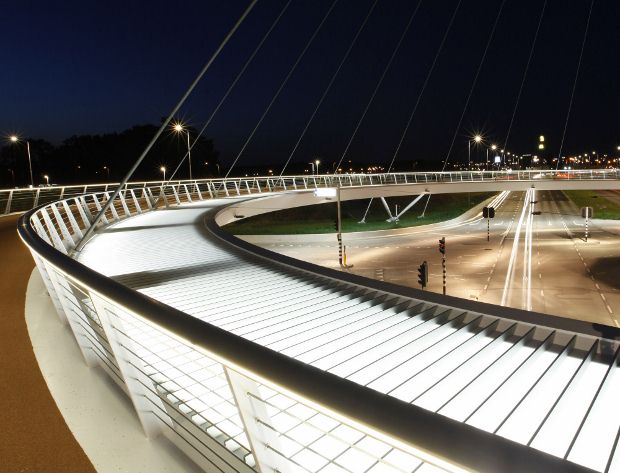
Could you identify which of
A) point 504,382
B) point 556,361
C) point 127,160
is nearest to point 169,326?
point 504,382

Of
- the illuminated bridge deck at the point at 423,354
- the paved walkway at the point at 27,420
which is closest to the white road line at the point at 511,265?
the illuminated bridge deck at the point at 423,354

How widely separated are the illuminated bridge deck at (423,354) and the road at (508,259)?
14.4 metres

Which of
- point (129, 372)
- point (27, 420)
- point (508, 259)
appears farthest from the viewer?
point (508, 259)

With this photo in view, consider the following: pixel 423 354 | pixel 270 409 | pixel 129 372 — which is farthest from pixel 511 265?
pixel 129 372

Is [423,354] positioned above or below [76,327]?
below

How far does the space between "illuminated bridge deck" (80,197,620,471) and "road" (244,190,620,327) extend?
14409mm

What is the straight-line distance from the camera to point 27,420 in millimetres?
3105

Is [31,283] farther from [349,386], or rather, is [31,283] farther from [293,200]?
[293,200]

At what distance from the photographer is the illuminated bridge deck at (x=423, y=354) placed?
3418 millimetres

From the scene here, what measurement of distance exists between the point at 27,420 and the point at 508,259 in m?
30.6

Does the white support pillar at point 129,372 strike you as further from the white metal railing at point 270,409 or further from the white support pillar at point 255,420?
the white support pillar at point 255,420

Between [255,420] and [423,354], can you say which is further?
[423,354]

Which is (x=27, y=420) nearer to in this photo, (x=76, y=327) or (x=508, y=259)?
(x=76, y=327)

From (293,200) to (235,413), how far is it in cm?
2694
